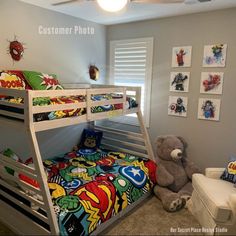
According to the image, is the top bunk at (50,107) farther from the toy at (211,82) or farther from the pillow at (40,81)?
the toy at (211,82)

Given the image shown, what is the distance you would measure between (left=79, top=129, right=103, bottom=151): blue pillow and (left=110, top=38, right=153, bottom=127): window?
59 centimetres

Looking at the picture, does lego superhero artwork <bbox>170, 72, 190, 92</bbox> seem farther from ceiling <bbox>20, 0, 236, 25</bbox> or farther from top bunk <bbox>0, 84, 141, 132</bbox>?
top bunk <bbox>0, 84, 141, 132</bbox>

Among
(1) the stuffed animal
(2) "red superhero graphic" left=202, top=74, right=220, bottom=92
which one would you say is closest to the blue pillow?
(1) the stuffed animal

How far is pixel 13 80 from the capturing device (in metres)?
2.33

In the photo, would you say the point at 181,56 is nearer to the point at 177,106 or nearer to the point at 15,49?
the point at 177,106

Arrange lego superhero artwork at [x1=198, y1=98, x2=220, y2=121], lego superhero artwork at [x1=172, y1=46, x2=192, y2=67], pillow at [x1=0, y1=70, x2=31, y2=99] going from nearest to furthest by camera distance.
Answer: pillow at [x1=0, y1=70, x2=31, y2=99]
lego superhero artwork at [x1=198, y1=98, x2=220, y2=121]
lego superhero artwork at [x1=172, y1=46, x2=192, y2=67]

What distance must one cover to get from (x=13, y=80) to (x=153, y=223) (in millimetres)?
2094

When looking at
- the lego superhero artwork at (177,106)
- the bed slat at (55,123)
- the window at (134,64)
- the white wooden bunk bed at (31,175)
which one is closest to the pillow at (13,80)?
the white wooden bunk bed at (31,175)

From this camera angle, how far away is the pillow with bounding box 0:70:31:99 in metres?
2.25

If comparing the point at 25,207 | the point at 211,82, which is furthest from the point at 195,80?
the point at 25,207

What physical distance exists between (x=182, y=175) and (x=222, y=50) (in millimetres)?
1640

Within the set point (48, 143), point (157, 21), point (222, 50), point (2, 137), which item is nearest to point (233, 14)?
point (222, 50)

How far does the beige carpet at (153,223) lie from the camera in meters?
2.11

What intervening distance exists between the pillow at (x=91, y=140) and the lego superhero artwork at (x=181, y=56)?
1.53 m
